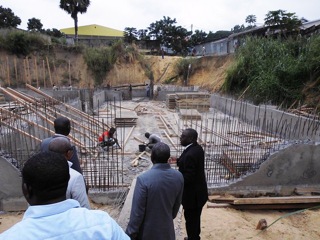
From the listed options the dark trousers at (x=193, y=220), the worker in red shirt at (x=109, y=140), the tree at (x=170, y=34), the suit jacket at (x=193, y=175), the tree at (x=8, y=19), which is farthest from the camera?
the tree at (x=170, y=34)

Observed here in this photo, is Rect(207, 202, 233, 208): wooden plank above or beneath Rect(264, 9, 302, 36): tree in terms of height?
beneath

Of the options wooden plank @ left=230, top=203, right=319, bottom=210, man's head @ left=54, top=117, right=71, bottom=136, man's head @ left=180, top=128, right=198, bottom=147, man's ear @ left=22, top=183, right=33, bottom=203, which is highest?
man's ear @ left=22, top=183, right=33, bottom=203

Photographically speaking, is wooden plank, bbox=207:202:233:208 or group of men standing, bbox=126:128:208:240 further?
wooden plank, bbox=207:202:233:208

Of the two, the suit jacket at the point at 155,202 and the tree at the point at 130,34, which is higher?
the tree at the point at 130,34

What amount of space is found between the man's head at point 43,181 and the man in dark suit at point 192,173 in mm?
1996

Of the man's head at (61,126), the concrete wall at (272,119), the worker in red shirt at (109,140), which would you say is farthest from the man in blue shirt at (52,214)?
the concrete wall at (272,119)

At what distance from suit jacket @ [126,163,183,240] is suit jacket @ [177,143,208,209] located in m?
0.60

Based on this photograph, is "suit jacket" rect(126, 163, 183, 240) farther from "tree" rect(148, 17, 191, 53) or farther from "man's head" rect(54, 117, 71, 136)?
"tree" rect(148, 17, 191, 53)

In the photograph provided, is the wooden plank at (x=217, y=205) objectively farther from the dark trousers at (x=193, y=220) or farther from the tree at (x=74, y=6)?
the tree at (x=74, y=6)

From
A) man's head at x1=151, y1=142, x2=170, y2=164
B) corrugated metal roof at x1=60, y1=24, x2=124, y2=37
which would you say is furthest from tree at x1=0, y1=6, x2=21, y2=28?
man's head at x1=151, y1=142, x2=170, y2=164

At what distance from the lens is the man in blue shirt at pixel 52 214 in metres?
1.06

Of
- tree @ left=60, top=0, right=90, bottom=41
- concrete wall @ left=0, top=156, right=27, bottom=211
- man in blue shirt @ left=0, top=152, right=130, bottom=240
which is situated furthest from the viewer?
tree @ left=60, top=0, right=90, bottom=41

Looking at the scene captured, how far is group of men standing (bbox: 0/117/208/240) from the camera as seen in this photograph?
42.9 inches

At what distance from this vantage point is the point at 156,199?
2.34m
